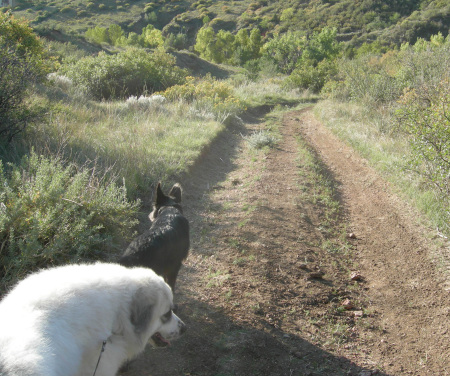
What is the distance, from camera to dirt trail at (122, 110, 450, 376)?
3449 mm

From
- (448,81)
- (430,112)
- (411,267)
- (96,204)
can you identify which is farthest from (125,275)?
(448,81)

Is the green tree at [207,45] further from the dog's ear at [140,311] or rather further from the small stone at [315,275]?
the dog's ear at [140,311]

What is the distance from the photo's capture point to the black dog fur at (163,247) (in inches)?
139

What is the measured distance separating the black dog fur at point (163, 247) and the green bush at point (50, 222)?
0.76 meters

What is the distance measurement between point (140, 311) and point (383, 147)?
9.27 metres

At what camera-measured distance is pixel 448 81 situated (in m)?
7.93

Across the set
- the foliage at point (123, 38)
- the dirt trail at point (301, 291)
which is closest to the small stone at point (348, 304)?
the dirt trail at point (301, 291)

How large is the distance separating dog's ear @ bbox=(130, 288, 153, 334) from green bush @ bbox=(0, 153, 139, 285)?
164 cm

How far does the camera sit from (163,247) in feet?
12.0

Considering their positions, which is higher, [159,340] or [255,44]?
[255,44]

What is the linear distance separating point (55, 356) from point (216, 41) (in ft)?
197

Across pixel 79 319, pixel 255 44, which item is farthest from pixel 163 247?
pixel 255 44

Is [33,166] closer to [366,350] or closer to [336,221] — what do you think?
[366,350]

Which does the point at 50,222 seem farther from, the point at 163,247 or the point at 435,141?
the point at 435,141
